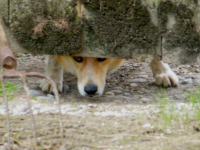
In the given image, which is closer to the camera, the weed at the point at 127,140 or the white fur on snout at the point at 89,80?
the weed at the point at 127,140

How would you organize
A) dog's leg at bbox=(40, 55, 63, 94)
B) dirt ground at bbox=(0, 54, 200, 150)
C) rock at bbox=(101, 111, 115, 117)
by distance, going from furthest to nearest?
dog's leg at bbox=(40, 55, 63, 94) < rock at bbox=(101, 111, 115, 117) < dirt ground at bbox=(0, 54, 200, 150)

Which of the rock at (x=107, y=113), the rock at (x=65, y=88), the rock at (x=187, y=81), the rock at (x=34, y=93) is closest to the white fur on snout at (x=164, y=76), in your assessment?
the rock at (x=187, y=81)

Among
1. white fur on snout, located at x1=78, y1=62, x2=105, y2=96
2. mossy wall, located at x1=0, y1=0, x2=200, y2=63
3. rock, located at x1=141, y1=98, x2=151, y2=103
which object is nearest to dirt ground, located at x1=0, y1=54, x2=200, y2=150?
rock, located at x1=141, y1=98, x2=151, y2=103

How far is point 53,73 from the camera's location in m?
3.64

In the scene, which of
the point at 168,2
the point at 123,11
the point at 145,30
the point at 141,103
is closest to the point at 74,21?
the point at 123,11

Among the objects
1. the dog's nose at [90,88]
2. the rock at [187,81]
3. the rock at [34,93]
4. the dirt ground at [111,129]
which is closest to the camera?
the dirt ground at [111,129]

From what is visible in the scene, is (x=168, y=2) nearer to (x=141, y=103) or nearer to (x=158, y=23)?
(x=158, y=23)

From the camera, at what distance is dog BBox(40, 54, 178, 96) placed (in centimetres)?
307

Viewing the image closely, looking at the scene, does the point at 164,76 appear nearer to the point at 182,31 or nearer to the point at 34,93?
the point at 182,31

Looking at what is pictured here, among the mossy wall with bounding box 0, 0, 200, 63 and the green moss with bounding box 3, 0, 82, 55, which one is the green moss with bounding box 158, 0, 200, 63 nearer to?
the mossy wall with bounding box 0, 0, 200, 63

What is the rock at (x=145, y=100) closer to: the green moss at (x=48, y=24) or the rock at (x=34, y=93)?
the green moss at (x=48, y=24)

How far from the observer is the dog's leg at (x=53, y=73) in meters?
3.39

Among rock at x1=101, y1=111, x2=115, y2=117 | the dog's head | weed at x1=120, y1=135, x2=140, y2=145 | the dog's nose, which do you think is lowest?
weed at x1=120, y1=135, x2=140, y2=145

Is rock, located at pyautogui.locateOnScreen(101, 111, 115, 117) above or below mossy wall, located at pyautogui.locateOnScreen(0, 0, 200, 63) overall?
below
